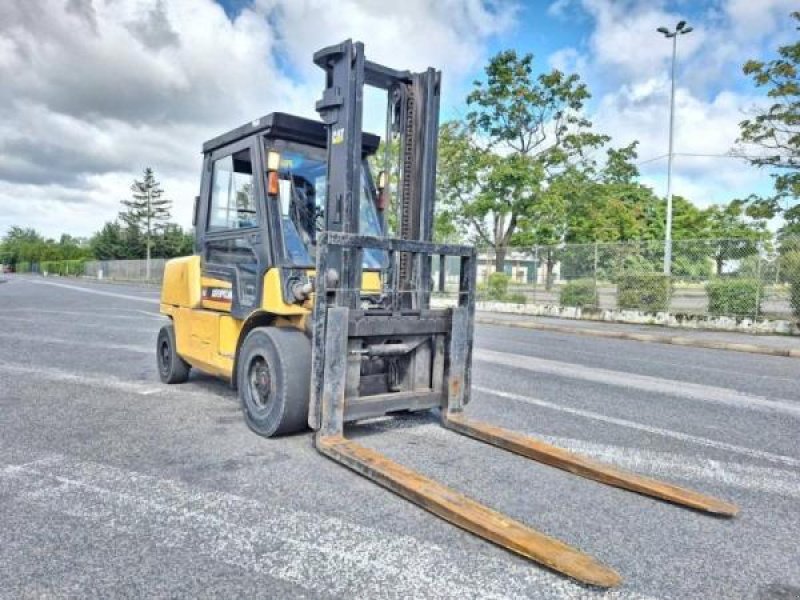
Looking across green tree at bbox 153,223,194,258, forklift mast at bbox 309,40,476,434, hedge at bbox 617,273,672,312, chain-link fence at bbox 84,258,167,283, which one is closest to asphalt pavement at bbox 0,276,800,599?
forklift mast at bbox 309,40,476,434

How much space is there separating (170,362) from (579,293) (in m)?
16.5

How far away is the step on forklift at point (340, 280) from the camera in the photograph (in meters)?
4.39

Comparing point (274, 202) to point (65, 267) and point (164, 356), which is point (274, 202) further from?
point (65, 267)

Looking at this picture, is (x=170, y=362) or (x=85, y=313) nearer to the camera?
(x=170, y=362)

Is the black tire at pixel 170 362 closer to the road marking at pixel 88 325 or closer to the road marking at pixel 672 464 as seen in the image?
the road marking at pixel 672 464

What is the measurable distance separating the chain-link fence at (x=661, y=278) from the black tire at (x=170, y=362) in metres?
15.3

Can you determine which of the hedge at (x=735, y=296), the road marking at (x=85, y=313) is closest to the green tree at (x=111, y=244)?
A: the road marking at (x=85, y=313)

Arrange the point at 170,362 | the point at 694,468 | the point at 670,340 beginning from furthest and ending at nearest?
the point at 670,340 < the point at 170,362 < the point at 694,468

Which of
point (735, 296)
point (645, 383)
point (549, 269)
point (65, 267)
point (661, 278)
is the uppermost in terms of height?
point (549, 269)

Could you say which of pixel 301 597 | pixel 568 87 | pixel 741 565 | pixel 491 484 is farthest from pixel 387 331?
pixel 568 87

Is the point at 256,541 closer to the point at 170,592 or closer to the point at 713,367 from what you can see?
the point at 170,592

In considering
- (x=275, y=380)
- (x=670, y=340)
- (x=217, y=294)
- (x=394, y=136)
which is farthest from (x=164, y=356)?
(x=670, y=340)

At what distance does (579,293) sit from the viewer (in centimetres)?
2070

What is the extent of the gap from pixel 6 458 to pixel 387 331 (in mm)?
2916
